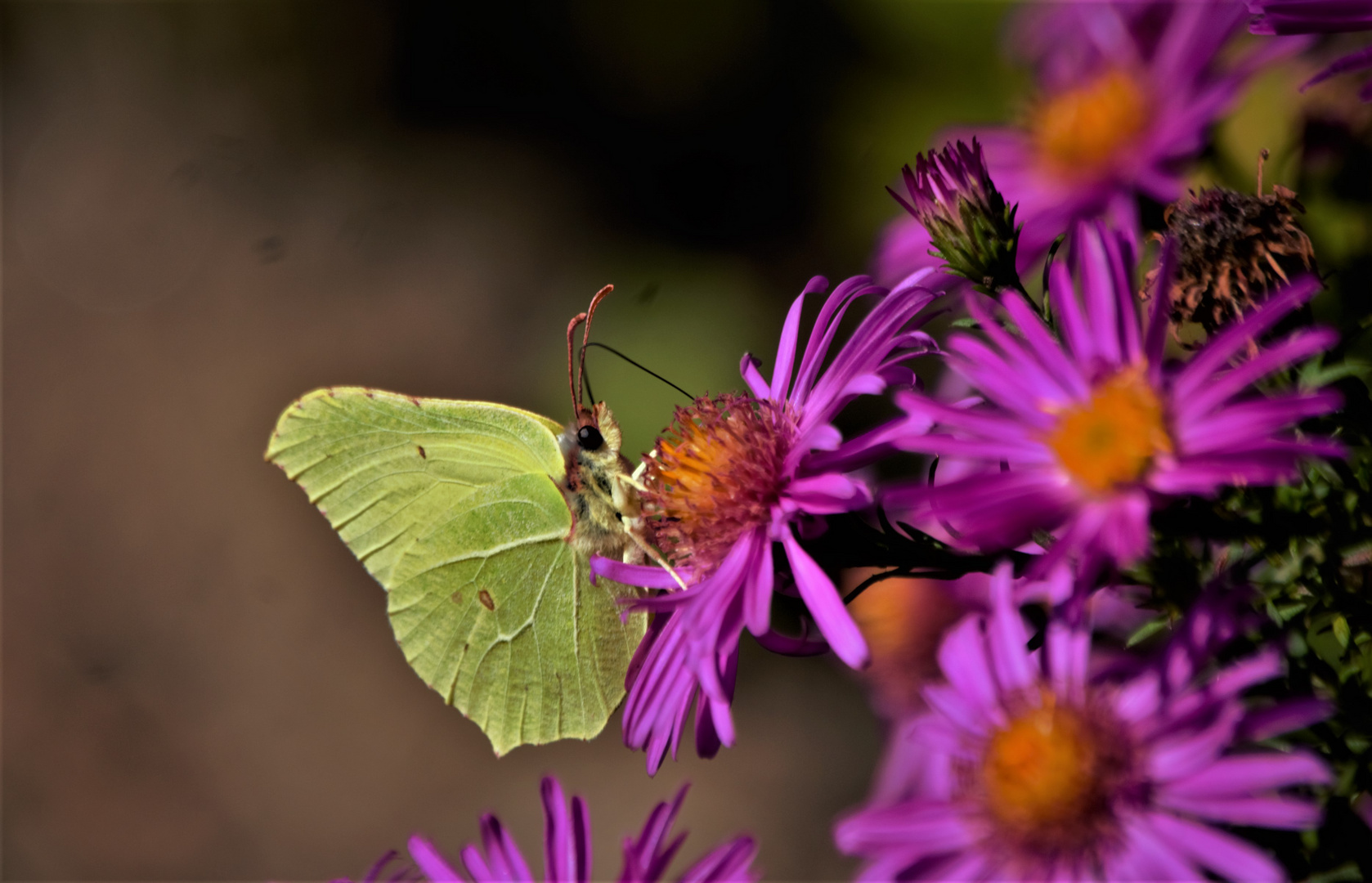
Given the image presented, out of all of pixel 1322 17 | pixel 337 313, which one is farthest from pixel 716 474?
pixel 337 313

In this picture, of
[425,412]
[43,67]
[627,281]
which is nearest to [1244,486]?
[425,412]

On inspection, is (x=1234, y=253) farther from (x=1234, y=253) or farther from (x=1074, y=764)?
(x=1074, y=764)

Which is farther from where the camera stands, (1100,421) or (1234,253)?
(1234,253)

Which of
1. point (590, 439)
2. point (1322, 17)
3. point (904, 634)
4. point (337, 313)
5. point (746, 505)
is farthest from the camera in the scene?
point (337, 313)

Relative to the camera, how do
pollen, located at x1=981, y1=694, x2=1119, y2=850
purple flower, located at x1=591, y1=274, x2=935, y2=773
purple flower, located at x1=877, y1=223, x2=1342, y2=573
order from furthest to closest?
purple flower, located at x1=591, y1=274, x2=935, y2=773 < pollen, located at x1=981, y1=694, x2=1119, y2=850 < purple flower, located at x1=877, y1=223, x2=1342, y2=573

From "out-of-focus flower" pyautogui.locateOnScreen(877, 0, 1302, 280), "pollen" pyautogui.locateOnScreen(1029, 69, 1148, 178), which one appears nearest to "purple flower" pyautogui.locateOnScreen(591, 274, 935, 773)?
"out-of-focus flower" pyautogui.locateOnScreen(877, 0, 1302, 280)

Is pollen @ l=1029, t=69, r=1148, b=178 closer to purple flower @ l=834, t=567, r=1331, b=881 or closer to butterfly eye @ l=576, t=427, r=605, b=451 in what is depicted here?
butterfly eye @ l=576, t=427, r=605, b=451

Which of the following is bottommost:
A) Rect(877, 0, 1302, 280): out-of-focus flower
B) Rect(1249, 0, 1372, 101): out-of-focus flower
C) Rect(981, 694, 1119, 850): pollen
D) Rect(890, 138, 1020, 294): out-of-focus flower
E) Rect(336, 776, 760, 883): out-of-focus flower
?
Rect(336, 776, 760, 883): out-of-focus flower

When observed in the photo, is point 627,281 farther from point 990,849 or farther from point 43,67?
point 43,67
